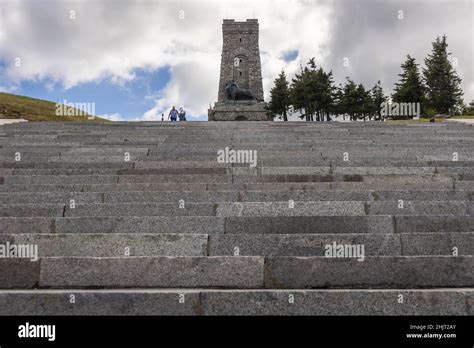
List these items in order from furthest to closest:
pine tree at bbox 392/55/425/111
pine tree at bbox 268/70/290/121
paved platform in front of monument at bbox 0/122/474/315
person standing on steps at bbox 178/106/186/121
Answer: pine tree at bbox 268/70/290/121, pine tree at bbox 392/55/425/111, person standing on steps at bbox 178/106/186/121, paved platform in front of monument at bbox 0/122/474/315

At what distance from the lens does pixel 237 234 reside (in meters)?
5.59

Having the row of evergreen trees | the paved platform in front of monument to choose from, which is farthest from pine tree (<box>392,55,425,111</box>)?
the paved platform in front of monument

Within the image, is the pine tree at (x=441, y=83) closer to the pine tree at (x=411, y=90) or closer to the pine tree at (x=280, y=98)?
the pine tree at (x=411, y=90)

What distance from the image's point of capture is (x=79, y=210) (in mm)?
6609

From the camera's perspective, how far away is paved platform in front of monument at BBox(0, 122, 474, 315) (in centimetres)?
441

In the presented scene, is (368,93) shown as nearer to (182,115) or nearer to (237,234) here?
(182,115)

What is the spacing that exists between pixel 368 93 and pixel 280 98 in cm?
925

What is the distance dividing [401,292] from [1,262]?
3.90m

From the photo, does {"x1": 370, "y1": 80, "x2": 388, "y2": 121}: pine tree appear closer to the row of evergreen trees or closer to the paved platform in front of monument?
the row of evergreen trees

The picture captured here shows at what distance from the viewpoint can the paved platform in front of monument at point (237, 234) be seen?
4.41 m

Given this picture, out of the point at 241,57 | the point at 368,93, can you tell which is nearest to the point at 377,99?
the point at 368,93

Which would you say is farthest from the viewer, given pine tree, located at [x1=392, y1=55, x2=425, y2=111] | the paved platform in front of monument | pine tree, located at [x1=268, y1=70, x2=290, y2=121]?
pine tree, located at [x1=268, y1=70, x2=290, y2=121]
